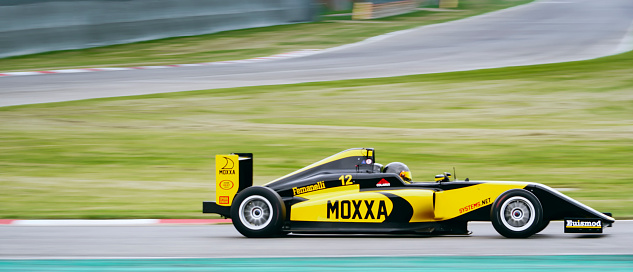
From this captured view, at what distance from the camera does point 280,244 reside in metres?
6.72

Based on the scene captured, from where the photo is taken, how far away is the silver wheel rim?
6.48 metres

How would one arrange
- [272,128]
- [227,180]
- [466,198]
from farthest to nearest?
[272,128] → [227,180] → [466,198]

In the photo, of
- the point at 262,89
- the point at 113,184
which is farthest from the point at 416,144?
the point at 262,89

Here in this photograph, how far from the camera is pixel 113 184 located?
1082 cm

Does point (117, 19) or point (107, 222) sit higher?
point (117, 19)

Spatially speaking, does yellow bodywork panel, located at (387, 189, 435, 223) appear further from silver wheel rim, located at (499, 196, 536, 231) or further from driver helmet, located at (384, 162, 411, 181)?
silver wheel rim, located at (499, 196, 536, 231)

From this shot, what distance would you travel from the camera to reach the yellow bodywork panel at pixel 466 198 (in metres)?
6.64

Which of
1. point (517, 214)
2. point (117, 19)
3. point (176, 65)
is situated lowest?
point (517, 214)

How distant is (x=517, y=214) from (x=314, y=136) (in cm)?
756

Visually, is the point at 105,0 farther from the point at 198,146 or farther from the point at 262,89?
the point at 198,146

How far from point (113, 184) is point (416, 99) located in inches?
330

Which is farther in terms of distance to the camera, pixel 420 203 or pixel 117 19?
pixel 117 19

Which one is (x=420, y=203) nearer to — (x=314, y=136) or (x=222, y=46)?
(x=314, y=136)

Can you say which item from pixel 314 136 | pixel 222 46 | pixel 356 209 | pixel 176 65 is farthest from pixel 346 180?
pixel 222 46
